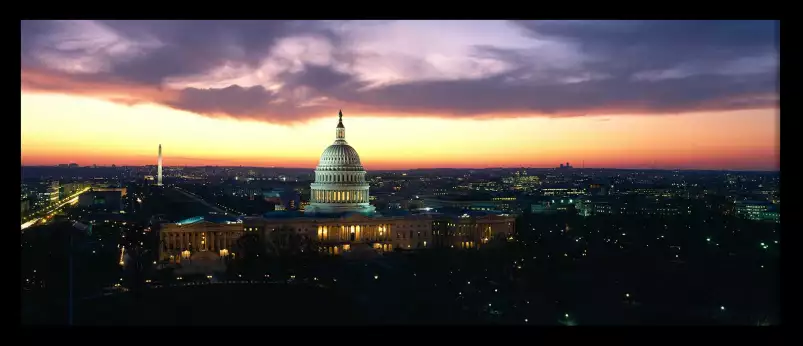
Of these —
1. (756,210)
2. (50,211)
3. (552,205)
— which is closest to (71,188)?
(50,211)

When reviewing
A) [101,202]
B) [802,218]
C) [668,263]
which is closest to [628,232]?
[668,263]

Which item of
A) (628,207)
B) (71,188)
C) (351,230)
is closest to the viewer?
(351,230)

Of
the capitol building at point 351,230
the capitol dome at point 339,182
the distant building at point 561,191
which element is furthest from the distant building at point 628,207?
the capitol dome at point 339,182

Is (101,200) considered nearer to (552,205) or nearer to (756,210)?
(552,205)

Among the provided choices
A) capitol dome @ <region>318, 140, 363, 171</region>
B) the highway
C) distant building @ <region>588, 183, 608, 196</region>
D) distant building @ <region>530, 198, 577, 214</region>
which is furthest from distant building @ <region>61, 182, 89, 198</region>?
distant building @ <region>588, 183, 608, 196</region>

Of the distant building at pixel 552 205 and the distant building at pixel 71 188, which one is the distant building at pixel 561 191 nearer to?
the distant building at pixel 552 205

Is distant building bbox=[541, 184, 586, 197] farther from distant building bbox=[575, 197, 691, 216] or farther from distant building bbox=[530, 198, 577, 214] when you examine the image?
distant building bbox=[575, 197, 691, 216]

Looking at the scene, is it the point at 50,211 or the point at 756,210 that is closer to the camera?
the point at 756,210
